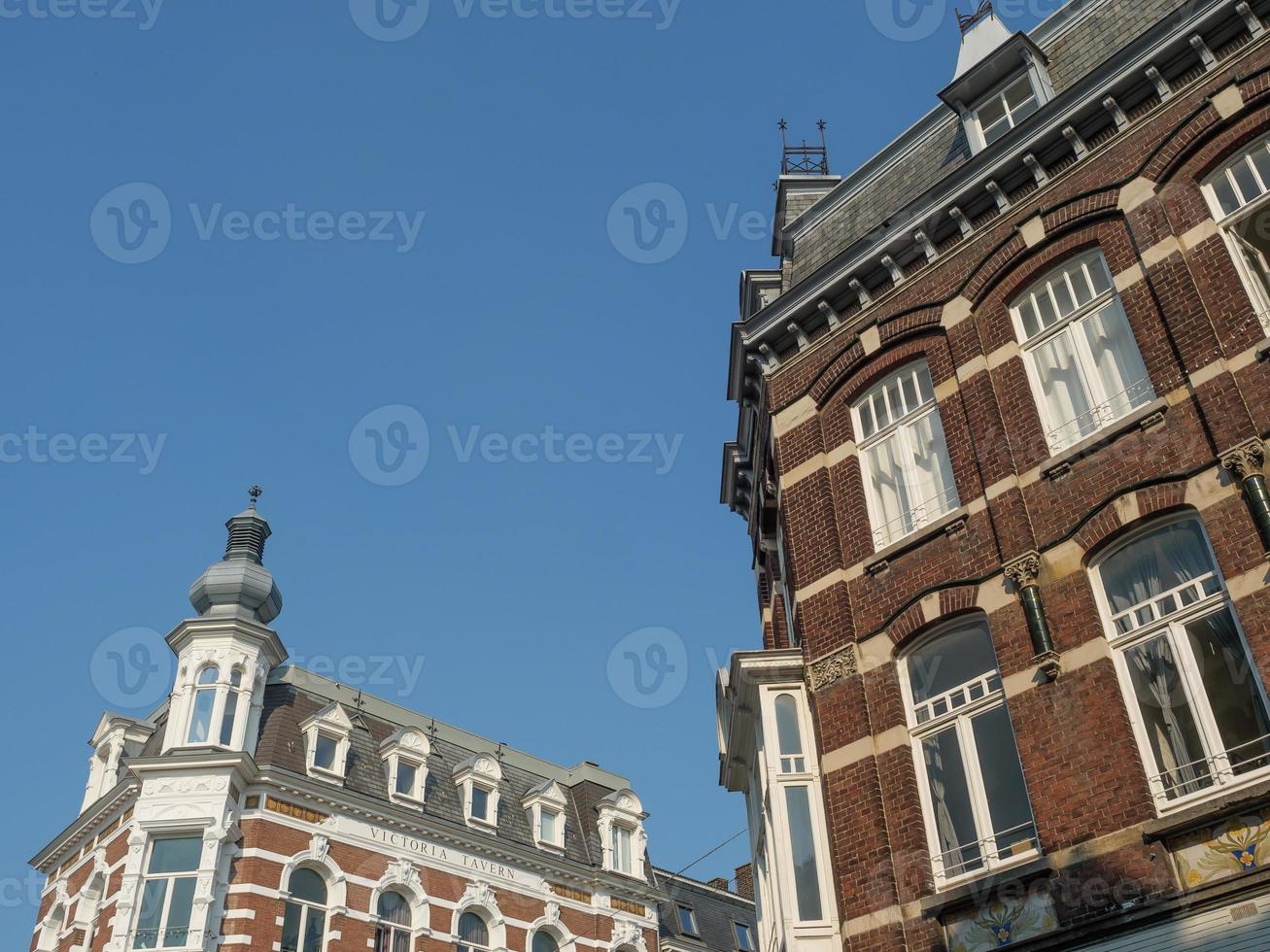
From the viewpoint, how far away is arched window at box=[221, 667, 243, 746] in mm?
29141

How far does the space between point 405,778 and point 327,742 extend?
8.63 feet

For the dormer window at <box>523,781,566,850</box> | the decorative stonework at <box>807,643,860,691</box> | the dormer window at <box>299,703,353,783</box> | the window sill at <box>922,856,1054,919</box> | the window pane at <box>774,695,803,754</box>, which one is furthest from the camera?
the dormer window at <box>523,781,566,850</box>

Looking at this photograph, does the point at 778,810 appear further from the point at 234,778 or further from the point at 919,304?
the point at 234,778

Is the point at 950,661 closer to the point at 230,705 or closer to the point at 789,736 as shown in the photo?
the point at 789,736

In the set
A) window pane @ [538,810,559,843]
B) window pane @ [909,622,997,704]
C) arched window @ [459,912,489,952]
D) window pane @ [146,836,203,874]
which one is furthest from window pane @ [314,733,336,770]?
window pane @ [909,622,997,704]

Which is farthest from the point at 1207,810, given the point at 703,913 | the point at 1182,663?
the point at 703,913

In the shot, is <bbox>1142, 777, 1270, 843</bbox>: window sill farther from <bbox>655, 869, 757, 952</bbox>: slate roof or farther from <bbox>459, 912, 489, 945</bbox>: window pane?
<bbox>655, 869, 757, 952</bbox>: slate roof

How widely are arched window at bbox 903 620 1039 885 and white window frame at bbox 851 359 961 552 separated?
1.73m

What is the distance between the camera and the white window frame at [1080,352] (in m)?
13.7

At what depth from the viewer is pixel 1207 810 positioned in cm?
1089

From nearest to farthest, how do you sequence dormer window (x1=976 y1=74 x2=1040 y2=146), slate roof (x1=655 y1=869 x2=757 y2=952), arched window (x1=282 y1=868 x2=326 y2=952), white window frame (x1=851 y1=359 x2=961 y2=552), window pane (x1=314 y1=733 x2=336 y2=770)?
1. white window frame (x1=851 y1=359 x2=961 y2=552)
2. dormer window (x1=976 y1=74 x2=1040 y2=146)
3. arched window (x1=282 y1=868 x2=326 y2=952)
4. window pane (x1=314 y1=733 x2=336 y2=770)
5. slate roof (x1=655 y1=869 x2=757 y2=952)

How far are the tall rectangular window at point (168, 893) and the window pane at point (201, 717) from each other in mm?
2618

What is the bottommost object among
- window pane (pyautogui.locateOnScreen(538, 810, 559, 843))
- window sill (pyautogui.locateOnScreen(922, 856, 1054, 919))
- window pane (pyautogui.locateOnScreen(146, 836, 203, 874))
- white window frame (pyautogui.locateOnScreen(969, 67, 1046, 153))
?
window sill (pyautogui.locateOnScreen(922, 856, 1054, 919))

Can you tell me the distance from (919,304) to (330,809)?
A: 68.8ft
